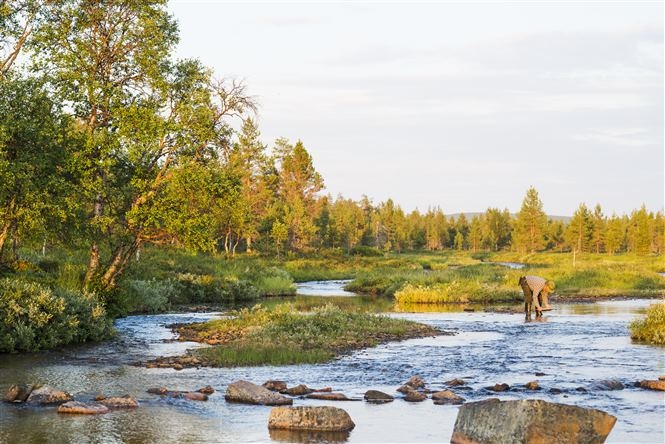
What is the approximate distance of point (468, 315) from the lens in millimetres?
41062

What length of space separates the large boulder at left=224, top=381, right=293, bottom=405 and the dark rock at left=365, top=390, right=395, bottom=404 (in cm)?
181

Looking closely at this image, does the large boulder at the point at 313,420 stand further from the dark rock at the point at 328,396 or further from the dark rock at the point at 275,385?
the dark rock at the point at 275,385

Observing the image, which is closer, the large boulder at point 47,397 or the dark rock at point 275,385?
the large boulder at point 47,397

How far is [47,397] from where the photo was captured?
16688mm

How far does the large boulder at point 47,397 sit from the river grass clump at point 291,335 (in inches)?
248

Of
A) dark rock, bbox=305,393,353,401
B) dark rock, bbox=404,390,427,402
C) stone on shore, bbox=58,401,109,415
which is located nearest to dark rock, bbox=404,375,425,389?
dark rock, bbox=404,390,427,402

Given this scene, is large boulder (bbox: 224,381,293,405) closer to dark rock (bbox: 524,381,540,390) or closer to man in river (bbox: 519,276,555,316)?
dark rock (bbox: 524,381,540,390)

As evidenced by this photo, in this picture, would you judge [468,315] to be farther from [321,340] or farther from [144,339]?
[144,339]

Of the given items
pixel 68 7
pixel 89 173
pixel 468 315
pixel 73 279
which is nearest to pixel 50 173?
pixel 89 173

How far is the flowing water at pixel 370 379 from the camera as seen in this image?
14.1 meters

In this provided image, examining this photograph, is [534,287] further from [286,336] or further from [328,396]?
[328,396]

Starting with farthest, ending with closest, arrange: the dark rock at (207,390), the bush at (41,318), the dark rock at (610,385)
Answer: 1. the bush at (41,318)
2. the dark rock at (610,385)
3. the dark rock at (207,390)

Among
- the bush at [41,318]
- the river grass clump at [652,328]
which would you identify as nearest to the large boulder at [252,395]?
the bush at [41,318]

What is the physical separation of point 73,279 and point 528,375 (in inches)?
876
